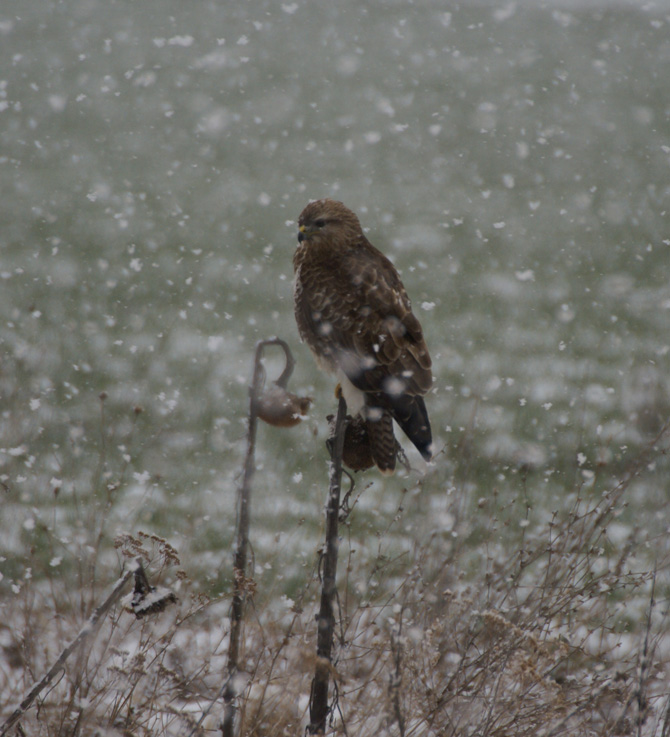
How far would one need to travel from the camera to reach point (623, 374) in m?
6.59

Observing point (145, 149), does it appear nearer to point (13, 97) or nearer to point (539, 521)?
point (13, 97)

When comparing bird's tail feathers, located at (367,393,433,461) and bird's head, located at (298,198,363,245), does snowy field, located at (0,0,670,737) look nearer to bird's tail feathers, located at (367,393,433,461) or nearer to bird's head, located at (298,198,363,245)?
bird's tail feathers, located at (367,393,433,461)

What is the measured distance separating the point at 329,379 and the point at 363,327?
10.9 feet

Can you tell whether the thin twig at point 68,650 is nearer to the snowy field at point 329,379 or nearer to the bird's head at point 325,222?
the snowy field at point 329,379

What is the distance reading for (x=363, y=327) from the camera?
8.49ft

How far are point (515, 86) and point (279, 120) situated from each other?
406 cm

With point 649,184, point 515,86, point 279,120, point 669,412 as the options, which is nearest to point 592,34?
point 515,86

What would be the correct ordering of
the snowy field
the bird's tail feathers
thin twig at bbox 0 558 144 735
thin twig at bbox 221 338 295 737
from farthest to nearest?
the snowy field < the bird's tail feathers < thin twig at bbox 221 338 295 737 < thin twig at bbox 0 558 144 735

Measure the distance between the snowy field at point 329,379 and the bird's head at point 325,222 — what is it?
913mm

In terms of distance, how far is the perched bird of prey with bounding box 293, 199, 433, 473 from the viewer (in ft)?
8.04

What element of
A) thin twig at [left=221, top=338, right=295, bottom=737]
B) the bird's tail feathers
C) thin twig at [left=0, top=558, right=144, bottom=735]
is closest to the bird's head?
the bird's tail feathers

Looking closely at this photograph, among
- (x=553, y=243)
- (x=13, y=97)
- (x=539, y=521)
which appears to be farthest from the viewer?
(x=13, y=97)

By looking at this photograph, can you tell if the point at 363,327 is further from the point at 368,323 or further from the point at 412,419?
the point at 412,419

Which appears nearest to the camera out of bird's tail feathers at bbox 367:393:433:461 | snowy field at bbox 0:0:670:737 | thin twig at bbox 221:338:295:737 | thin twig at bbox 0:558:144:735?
thin twig at bbox 0:558:144:735
